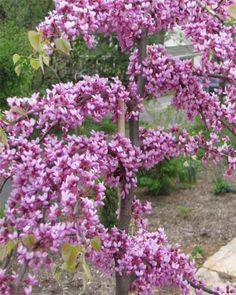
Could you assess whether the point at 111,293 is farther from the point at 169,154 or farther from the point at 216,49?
the point at 216,49

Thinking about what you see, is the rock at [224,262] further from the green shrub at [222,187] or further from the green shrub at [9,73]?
the green shrub at [9,73]

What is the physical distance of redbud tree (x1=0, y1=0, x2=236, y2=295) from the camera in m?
1.21

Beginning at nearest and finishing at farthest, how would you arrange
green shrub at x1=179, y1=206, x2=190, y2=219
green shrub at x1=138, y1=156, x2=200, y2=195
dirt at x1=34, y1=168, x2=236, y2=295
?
dirt at x1=34, y1=168, x2=236, y2=295 < green shrub at x1=179, y1=206, x2=190, y2=219 < green shrub at x1=138, y1=156, x2=200, y2=195

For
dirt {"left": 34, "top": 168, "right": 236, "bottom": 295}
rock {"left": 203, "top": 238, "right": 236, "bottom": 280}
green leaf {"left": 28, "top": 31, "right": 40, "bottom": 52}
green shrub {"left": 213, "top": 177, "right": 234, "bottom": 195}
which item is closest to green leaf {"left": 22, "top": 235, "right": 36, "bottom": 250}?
green leaf {"left": 28, "top": 31, "right": 40, "bottom": 52}

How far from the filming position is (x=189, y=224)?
514 cm

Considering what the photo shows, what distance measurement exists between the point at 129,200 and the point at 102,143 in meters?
0.42

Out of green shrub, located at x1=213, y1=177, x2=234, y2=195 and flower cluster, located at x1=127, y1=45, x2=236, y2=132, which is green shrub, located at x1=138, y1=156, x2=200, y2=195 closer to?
green shrub, located at x1=213, y1=177, x2=234, y2=195

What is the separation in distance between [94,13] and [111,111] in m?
0.35

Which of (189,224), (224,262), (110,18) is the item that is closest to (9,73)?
(189,224)

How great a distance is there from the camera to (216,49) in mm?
1766

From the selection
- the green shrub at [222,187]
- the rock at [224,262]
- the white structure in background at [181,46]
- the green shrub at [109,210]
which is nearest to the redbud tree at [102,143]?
the white structure in background at [181,46]

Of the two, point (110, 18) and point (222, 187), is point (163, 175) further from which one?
point (110, 18)

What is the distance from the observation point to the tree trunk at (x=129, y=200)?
6.08 ft

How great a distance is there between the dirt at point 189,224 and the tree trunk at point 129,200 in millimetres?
1989
